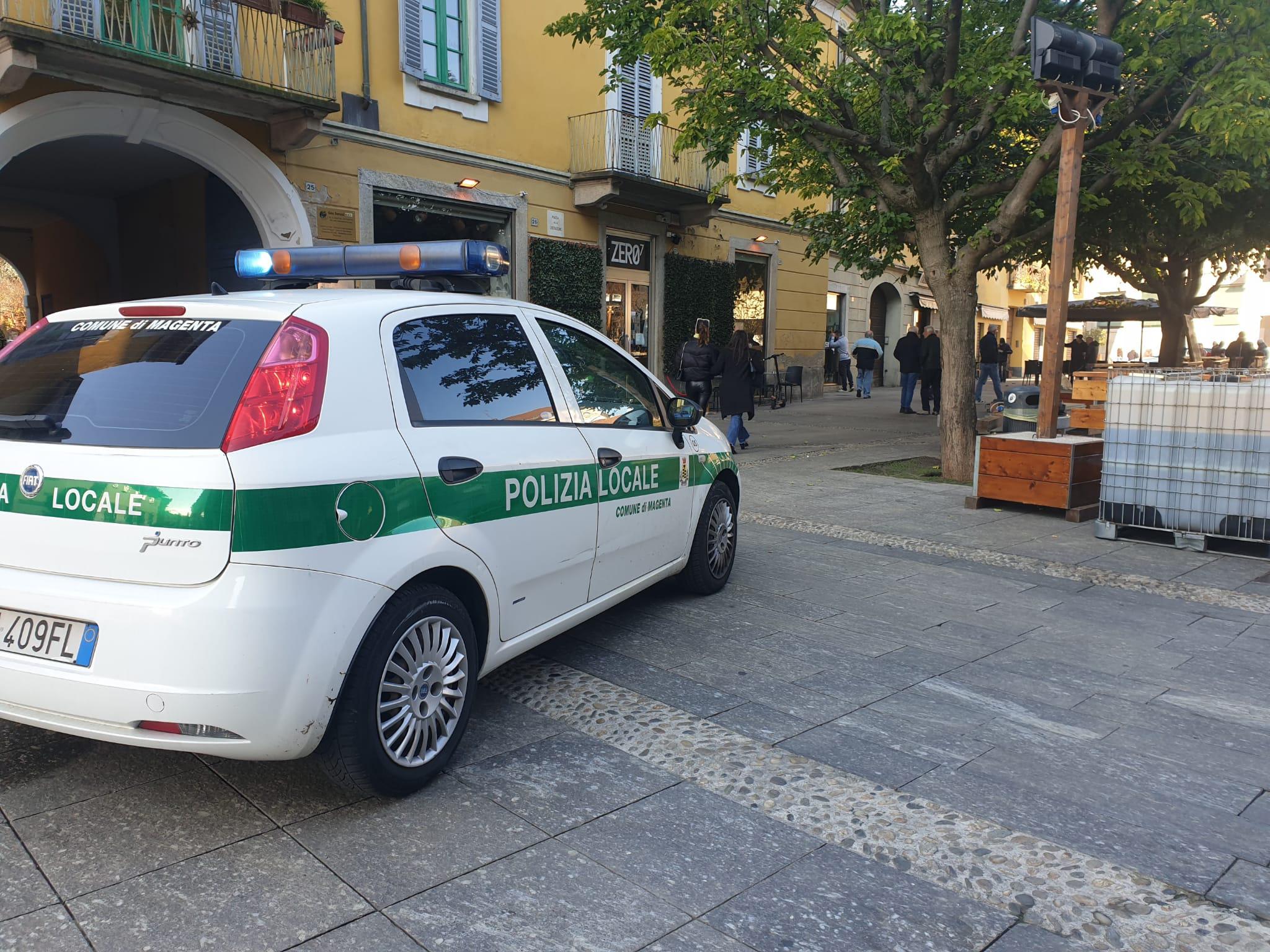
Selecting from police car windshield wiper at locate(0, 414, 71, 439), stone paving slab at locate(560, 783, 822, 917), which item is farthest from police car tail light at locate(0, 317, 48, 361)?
stone paving slab at locate(560, 783, 822, 917)

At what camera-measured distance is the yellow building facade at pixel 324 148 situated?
10297 millimetres

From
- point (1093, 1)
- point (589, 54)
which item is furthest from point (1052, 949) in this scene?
point (589, 54)

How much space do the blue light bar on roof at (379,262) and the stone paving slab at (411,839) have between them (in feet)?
6.41

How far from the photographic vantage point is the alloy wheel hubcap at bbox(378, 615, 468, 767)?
115 inches

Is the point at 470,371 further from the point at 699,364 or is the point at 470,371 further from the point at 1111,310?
the point at 1111,310

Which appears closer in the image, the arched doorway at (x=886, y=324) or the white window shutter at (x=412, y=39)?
the white window shutter at (x=412, y=39)

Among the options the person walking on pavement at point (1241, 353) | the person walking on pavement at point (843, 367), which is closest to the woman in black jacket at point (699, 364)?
the person walking on pavement at point (843, 367)

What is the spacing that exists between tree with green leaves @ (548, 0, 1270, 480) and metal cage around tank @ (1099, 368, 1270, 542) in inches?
110

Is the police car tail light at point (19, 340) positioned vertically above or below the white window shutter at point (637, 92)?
below

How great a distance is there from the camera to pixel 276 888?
250cm

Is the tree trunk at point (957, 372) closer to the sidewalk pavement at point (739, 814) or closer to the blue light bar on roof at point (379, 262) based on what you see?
the sidewalk pavement at point (739, 814)

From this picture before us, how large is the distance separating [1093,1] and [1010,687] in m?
8.78

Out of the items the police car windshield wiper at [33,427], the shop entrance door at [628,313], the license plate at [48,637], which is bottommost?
the license plate at [48,637]

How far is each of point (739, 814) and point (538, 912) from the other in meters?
0.78
